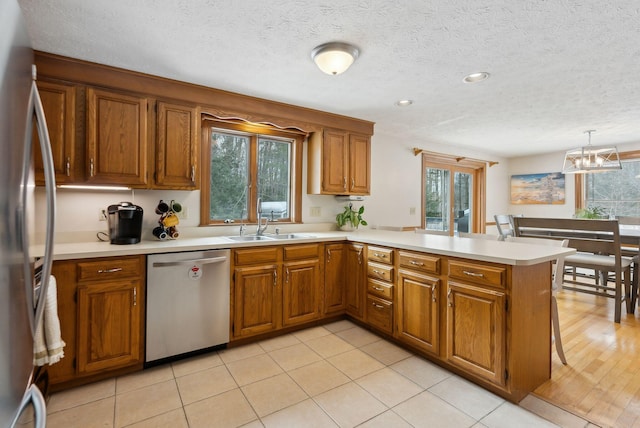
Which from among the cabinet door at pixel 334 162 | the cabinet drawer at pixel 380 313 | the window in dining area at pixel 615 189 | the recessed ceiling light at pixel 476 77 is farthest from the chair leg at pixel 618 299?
the cabinet door at pixel 334 162

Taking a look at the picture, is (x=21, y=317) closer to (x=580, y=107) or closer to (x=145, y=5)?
(x=145, y=5)

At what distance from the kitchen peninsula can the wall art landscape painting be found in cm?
427

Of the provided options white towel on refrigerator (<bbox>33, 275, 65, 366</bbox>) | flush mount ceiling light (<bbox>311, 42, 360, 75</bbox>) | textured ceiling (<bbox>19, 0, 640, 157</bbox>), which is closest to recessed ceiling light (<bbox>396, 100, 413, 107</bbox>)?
textured ceiling (<bbox>19, 0, 640, 157</bbox>)

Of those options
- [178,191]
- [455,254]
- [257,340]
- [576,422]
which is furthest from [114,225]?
[576,422]

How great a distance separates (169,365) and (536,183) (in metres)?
6.52

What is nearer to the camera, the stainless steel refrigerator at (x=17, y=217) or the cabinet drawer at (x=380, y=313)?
the stainless steel refrigerator at (x=17, y=217)

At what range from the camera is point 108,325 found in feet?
6.91

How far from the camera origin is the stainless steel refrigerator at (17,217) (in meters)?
0.81

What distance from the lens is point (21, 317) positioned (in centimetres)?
98

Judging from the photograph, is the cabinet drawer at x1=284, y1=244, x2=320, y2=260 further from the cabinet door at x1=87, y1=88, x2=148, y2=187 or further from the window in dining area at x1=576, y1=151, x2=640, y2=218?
the window in dining area at x1=576, y1=151, x2=640, y2=218

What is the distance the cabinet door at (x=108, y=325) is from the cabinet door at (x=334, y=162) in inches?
82.2

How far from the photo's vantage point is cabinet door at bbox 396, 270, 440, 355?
7.64 ft

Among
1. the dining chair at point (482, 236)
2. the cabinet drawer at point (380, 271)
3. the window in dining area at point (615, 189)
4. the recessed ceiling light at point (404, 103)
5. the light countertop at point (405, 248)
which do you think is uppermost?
the recessed ceiling light at point (404, 103)

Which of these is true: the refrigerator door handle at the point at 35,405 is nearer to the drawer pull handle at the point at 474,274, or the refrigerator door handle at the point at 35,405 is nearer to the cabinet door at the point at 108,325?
the cabinet door at the point at 108,325
